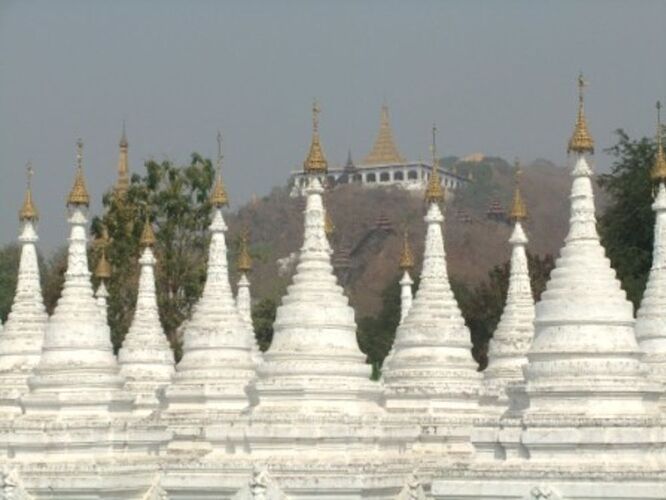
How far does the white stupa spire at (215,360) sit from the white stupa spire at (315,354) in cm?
530

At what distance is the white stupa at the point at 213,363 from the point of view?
A: 113 ft

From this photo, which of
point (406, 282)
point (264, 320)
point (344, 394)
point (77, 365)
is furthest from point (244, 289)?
point (264, 320)

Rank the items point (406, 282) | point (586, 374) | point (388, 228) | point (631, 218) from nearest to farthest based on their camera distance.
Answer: point (586, 374) → point (406, 282) → point (631, 218) → point (388, 228)

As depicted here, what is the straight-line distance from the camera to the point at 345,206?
154 metres

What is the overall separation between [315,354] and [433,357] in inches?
178

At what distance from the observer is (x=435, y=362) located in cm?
3253

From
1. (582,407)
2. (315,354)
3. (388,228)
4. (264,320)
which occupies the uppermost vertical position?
(388,228)

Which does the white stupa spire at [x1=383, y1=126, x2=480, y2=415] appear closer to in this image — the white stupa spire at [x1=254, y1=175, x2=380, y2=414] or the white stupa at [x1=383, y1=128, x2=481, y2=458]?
the white stupa at [x1=383, y1=128, x2=481, y2=458]

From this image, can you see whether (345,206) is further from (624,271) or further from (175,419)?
(175,419)

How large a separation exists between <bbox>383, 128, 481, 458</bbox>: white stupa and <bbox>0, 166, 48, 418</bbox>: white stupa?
6387mm

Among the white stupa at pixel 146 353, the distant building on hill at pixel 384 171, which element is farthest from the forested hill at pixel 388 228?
the white stupa at pixel 146 353

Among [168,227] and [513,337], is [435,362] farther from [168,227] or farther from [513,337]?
[168,227]

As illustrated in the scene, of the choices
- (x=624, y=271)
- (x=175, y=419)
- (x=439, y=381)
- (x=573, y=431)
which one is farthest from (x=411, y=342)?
(x=624, y=271)

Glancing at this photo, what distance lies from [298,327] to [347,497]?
8.45 ft
